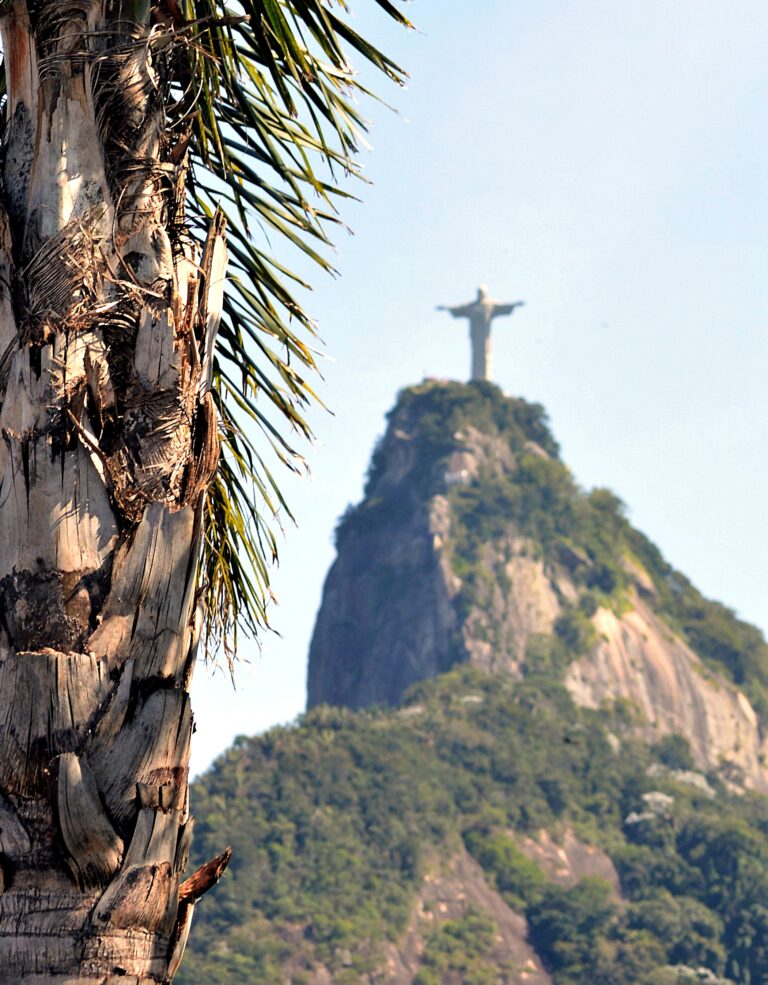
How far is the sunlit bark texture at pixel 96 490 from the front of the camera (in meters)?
3.60

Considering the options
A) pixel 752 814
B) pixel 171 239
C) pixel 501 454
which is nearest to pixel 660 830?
pixel 752 814

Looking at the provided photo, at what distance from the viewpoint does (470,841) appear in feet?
306

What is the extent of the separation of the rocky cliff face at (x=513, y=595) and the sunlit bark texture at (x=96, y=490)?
358ft

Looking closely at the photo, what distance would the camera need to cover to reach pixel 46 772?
364 centimetres

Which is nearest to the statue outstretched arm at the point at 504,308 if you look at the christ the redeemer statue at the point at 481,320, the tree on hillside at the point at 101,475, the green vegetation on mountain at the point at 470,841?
the christ the redeemer statue at the point at 481,320

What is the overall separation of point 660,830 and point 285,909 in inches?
1030

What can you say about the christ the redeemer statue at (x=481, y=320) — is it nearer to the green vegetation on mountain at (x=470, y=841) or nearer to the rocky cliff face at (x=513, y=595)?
the rocky cliff face at (x=513, y=595)

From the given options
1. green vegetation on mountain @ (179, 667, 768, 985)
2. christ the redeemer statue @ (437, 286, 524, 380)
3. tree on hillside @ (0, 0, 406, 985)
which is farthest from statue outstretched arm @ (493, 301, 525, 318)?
tree on hillside @ (0, 0, 406, 985)

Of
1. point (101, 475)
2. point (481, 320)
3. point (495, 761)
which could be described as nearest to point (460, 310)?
point (481, 320)

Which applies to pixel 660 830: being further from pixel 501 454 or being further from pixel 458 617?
pixel 501 454

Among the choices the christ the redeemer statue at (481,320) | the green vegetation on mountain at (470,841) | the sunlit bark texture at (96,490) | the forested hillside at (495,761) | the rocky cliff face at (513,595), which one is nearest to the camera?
the sunlit bark texture at (96,490)

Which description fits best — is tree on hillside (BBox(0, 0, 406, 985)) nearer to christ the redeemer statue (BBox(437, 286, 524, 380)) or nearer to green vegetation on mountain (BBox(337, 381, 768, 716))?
green vegetation on mountain (BBox(337, 381, 768, 716))

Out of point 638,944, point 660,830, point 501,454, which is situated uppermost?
point 501,454

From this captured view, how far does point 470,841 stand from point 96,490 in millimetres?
91985
